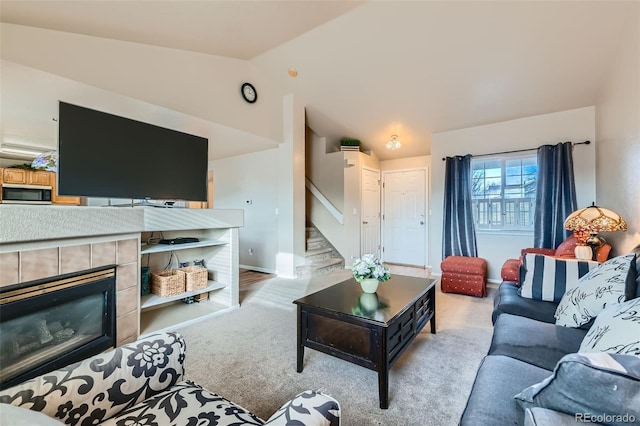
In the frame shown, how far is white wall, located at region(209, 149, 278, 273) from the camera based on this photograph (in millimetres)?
4934

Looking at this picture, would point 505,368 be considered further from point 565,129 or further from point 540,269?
point 565,129

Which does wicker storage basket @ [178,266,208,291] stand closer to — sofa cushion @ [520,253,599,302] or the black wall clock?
the black wall clock

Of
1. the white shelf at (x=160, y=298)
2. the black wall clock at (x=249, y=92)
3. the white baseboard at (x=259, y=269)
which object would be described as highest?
the black wall clock at (x=249, y=92)

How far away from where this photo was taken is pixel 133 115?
126 inches

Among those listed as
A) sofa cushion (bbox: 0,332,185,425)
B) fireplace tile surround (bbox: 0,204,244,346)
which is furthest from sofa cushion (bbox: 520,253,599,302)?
fireplace tile surround (bbox: 0,204,244,346)

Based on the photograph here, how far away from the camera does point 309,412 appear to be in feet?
2.67

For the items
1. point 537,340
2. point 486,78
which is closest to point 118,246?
point 537,340

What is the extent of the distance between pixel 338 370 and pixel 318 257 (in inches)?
124

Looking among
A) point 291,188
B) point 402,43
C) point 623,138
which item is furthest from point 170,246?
point 623,138

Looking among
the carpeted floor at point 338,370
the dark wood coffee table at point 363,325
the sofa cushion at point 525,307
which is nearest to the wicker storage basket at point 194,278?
the carpeted floor at point 338,370

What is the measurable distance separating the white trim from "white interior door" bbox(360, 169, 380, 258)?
0.47 metres

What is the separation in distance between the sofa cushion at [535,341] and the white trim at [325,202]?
3756 mm

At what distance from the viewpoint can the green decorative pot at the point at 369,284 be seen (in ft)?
6.82

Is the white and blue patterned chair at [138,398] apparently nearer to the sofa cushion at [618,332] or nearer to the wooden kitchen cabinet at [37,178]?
the sofa cushion at [618,332]
